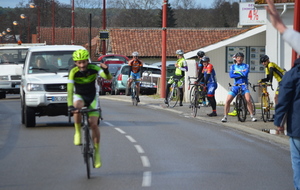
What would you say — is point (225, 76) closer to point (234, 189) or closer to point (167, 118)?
point (167, 118)

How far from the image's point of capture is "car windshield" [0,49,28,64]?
31.2 metres

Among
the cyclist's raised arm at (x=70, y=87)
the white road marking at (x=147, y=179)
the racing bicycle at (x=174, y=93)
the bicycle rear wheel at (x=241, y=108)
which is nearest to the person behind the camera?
the white road marking at (x=147, y=179)

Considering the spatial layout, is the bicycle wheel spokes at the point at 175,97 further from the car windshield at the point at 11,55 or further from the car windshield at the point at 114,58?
the car windshield at the point at 114,58

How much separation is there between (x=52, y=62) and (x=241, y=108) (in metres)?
4.95

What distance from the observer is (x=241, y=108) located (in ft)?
61.5

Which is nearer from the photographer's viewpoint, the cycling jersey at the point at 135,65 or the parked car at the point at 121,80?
the cycling jersey at the point at 135,65

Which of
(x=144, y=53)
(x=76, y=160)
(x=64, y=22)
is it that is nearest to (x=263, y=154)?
(x=76, y=160)

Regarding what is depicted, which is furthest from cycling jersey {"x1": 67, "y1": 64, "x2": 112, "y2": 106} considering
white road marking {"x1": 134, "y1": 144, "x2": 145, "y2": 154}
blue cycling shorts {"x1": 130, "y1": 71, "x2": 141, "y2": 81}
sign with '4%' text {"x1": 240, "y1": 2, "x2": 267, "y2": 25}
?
sign with '4%' text {"x1": 240, "y1": 2, "x2": 267, "y2": 25}

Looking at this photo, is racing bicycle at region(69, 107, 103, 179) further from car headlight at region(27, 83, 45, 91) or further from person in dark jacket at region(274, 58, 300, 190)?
car headlight at region(27, 83, 45, 91)

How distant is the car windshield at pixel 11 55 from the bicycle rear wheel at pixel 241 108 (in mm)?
14690

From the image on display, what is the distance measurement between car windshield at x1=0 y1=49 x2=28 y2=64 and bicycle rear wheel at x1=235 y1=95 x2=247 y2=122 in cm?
1469

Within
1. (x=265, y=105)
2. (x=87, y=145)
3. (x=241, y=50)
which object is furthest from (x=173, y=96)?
(x=87, y=145)

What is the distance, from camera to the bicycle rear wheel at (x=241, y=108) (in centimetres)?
1853

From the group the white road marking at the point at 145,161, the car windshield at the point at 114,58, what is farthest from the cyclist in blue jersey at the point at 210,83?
the car windshield at the point at 114,58
